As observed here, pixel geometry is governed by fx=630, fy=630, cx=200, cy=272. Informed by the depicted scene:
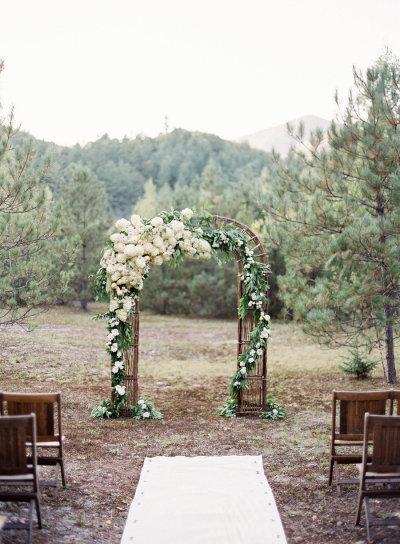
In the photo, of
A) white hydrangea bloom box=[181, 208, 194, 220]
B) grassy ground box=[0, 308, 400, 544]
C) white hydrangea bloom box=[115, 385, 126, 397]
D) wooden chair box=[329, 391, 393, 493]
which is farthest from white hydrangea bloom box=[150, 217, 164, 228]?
wooden chair box=[329, 391, 393, 493]

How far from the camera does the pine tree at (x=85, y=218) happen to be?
23.6 metres

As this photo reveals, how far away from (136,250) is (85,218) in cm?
1659

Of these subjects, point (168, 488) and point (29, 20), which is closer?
point (168, 488)

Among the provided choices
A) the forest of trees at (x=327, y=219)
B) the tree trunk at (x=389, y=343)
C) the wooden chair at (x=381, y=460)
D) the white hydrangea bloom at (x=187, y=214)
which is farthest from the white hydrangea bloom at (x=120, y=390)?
the tree trunk at (x=389, y=343)

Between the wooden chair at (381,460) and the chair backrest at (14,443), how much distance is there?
230cm

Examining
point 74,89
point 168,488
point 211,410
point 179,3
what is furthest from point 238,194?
point 168,488

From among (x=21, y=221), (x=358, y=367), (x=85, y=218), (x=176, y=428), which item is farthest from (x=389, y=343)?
(x=85, y=218)

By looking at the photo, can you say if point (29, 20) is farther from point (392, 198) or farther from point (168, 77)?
point (168, 77)

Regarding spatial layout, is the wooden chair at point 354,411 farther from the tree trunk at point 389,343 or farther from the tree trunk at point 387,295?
the tree trunk at point 389,343

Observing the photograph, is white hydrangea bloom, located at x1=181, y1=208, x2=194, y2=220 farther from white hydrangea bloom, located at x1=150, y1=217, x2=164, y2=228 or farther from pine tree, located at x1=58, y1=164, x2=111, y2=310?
pine tree, located at x1=58, y1=164, x2=111, y2=310

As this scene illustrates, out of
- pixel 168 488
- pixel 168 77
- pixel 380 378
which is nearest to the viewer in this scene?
pixel 168 488

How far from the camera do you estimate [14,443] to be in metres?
4.21

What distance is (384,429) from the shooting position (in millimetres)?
4371

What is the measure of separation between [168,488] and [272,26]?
9970mm
